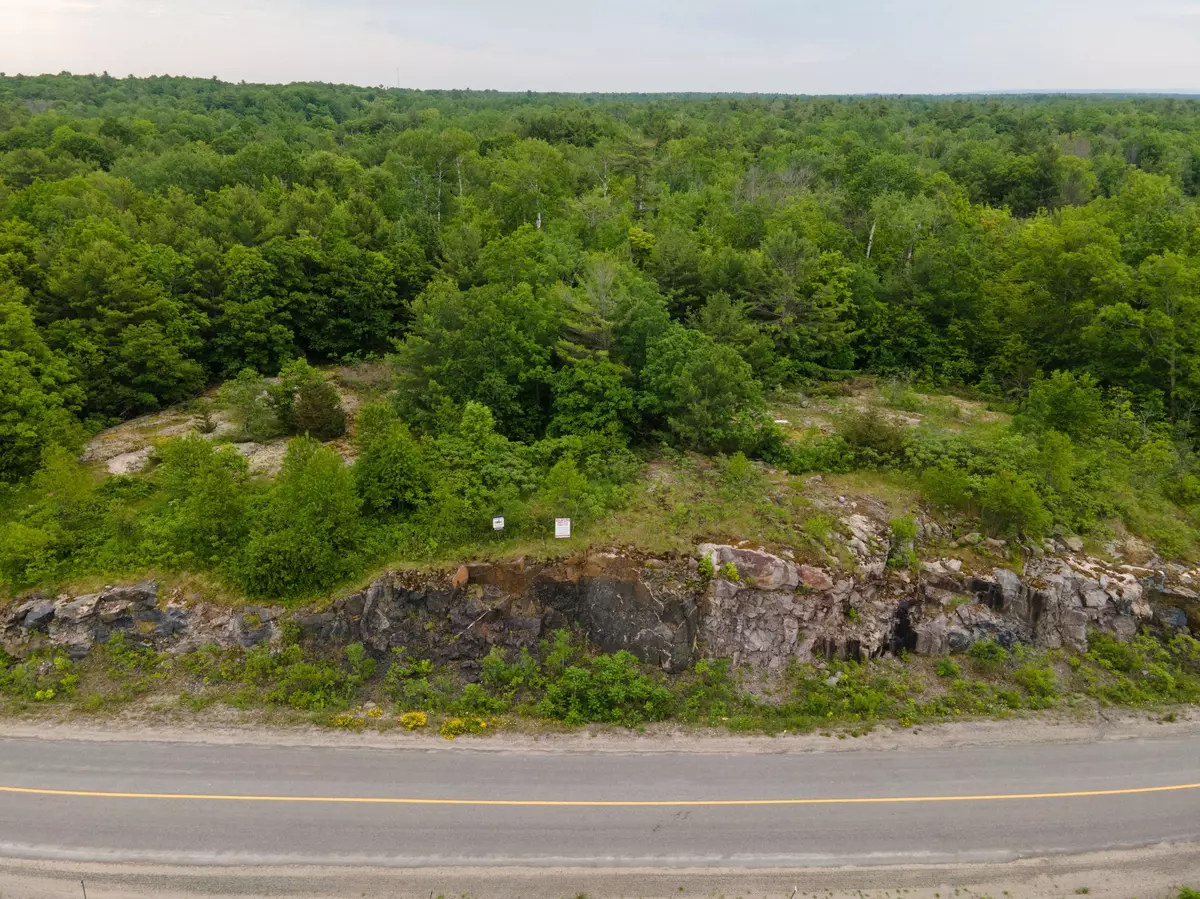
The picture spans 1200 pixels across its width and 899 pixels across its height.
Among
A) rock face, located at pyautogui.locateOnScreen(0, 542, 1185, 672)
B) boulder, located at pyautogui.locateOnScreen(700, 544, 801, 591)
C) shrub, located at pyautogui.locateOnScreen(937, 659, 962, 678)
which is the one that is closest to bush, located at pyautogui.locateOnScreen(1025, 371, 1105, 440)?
rock face, located at pyautogui.locateOnScreen(0, 542, 1185, 672)

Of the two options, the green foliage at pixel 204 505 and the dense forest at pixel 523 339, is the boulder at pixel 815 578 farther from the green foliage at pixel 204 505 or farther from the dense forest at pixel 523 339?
the green foliage at pixel 204 505

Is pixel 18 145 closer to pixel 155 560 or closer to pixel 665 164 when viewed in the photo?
pixel 665 164

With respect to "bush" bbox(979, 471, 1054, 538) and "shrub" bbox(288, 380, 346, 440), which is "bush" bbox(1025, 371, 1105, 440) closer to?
"bush" bbox(979, 471, 1054, 538)

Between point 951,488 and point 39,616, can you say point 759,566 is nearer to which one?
point 951,488

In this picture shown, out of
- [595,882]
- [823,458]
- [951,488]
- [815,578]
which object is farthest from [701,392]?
[595,882]

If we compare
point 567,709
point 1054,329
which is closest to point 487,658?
point 567,709

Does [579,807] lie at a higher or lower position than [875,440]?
lower

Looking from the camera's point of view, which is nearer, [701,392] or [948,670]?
[948,670]
